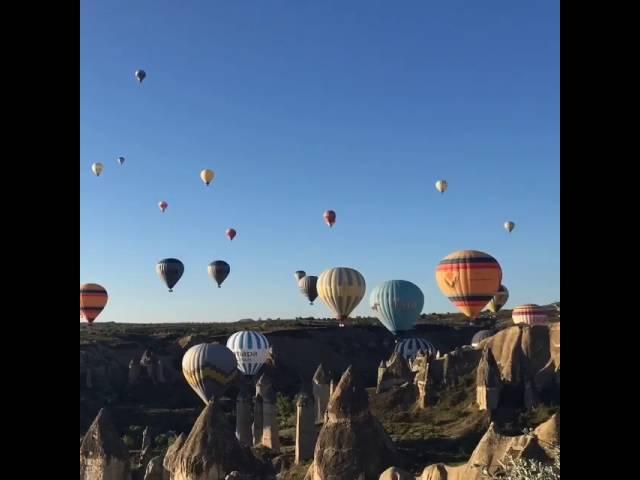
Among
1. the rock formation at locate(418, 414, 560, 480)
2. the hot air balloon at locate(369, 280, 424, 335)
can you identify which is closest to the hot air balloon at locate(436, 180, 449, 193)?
the hot air balloon at locate(369, 280, 424, 335)

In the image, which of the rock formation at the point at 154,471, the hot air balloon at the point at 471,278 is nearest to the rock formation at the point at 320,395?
the hot air balloon at the point at 471,278

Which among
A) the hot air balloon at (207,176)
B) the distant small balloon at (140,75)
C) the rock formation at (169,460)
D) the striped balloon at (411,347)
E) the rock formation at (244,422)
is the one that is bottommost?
the rock formation at (244,422)

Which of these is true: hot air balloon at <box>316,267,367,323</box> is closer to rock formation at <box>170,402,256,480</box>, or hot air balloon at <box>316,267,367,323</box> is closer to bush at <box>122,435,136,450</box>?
bush at <box>122,435,136,450</box>

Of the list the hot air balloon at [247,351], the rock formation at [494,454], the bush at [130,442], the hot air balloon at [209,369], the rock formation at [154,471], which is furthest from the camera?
the hot air balloon at [247,351]

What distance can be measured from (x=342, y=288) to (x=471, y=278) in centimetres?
1611

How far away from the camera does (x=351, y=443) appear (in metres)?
17.5

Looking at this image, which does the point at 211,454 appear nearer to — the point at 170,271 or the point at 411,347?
the point at 411,347

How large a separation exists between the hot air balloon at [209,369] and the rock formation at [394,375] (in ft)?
40.0

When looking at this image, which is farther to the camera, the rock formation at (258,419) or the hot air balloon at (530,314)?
the hot air balloon at (530,314)

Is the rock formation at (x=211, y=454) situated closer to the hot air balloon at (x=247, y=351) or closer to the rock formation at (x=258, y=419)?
the rock formation at (x=258, y=419)

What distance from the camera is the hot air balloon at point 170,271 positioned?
197 feet
